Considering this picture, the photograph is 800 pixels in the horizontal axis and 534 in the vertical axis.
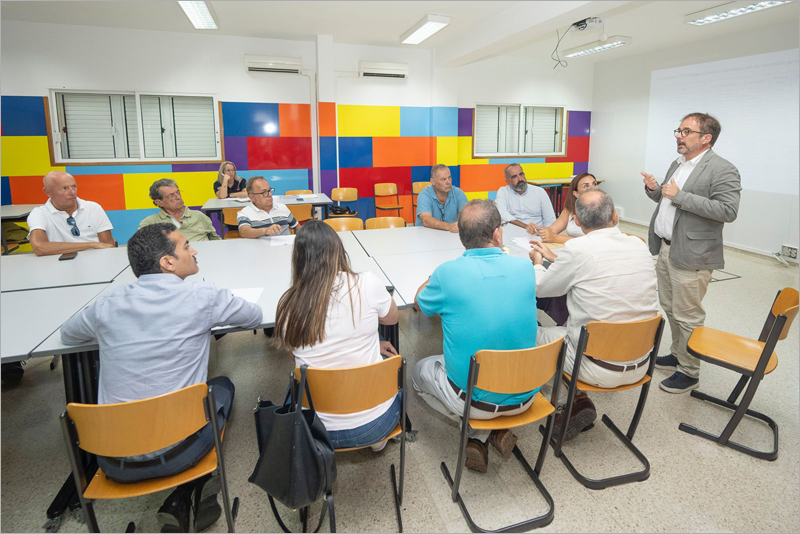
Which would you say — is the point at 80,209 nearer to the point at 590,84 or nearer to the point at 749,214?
the point at 749,214

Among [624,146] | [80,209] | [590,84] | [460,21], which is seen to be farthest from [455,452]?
[590,84]

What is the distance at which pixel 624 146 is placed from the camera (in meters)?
8.21

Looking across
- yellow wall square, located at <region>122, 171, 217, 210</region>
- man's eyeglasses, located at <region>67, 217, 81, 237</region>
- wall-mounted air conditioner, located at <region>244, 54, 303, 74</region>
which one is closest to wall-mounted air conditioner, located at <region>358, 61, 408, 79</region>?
wall-mounted air conditioner, located at <region>244, 54, 303, 74</region>

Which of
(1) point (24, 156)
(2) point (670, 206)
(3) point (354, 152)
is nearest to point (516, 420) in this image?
(2) point (670, 206)

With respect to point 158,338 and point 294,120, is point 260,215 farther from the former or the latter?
point 294,120

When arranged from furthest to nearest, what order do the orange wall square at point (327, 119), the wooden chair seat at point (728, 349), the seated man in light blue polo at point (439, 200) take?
the orange wall square at point (327, 119), the seated man in light blue polo at point (439, 200), the wooden chair seat at point (728, 349)

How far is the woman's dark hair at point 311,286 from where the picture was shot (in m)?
1.76

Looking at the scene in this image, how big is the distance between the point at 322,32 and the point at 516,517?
252 inches

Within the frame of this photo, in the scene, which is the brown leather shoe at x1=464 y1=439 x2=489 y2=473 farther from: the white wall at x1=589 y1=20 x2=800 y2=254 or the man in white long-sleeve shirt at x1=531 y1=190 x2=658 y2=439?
the white wall at x1=589 y1=20 x2=800 y2=254

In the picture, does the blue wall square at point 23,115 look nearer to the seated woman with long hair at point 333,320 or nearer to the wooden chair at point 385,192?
the wooden chair at point 385,192

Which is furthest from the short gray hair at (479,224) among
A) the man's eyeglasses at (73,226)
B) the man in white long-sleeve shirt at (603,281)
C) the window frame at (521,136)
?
the window frame at (521,136)

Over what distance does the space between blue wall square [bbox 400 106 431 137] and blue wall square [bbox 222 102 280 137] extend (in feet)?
6.49

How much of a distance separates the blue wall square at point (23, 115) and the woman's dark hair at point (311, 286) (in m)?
6.23

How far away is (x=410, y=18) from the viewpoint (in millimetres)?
5652
